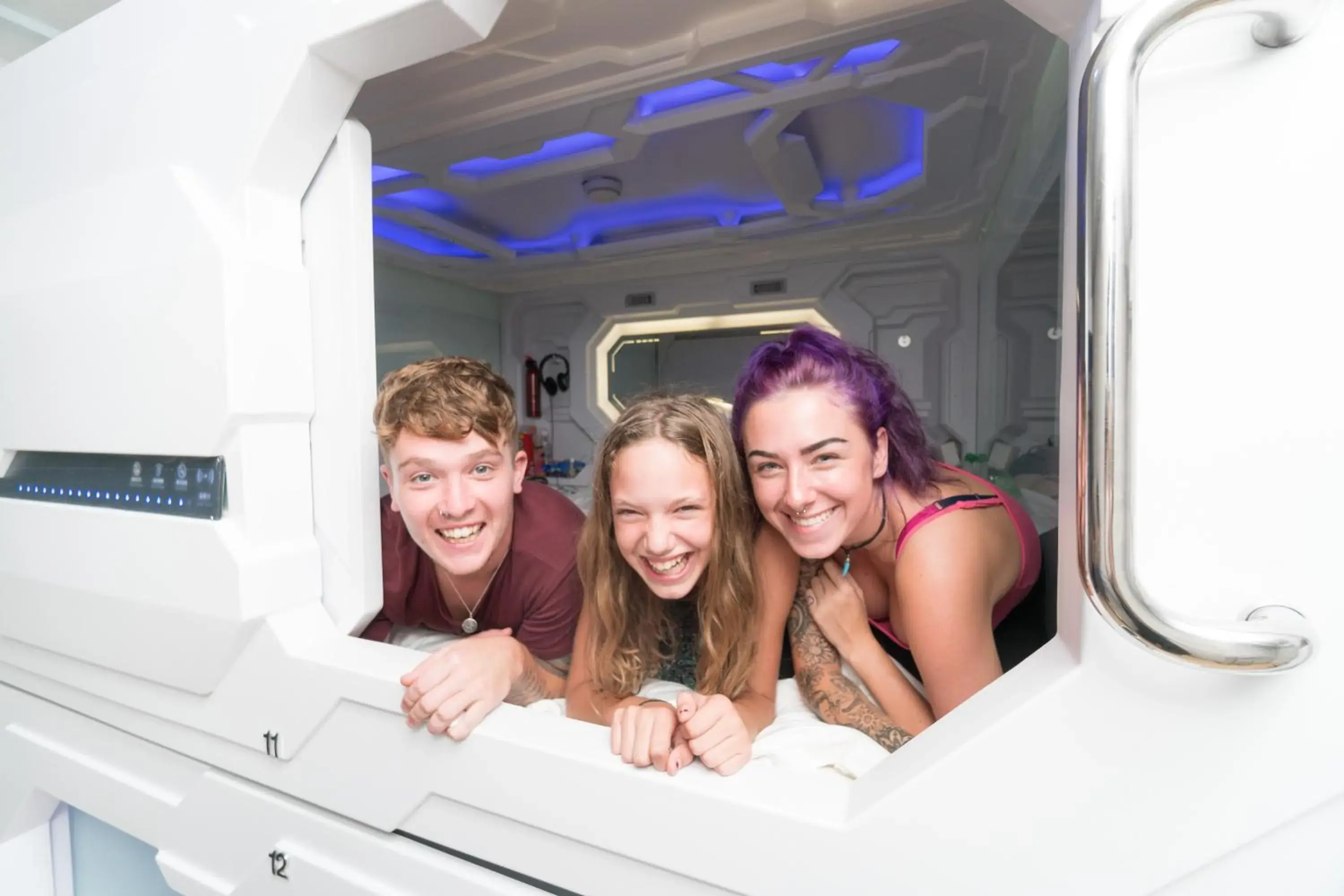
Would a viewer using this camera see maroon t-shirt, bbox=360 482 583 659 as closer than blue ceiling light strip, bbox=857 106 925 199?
Yes

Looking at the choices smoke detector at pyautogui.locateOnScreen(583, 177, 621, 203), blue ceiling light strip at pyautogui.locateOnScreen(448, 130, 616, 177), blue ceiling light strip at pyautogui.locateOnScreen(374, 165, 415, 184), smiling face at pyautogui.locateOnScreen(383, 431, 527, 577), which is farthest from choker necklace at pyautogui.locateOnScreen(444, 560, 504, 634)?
smoke detector at pyautogui.locateOnScreen(583, 177, 621, 203)

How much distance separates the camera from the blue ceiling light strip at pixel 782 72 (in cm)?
164

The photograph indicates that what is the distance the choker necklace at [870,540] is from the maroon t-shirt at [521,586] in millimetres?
589

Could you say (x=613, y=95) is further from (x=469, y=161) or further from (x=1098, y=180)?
(x=1098, y=180)

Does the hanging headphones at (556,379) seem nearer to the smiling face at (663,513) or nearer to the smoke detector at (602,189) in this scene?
the smoke detector at (602,189)

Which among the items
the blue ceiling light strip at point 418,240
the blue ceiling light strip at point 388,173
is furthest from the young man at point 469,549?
the blue ceiling light strip at point 418,240

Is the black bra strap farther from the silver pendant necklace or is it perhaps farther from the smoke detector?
the smoke detector

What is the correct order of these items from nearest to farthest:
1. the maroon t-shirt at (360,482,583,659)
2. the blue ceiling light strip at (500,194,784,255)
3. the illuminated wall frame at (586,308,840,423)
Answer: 1. the maroon t-shirt at (360,482,583,659)
2. the blue ceiling light strip at (500,194,784,255)
3. the illuminated wall frame at (586,308,840,423)

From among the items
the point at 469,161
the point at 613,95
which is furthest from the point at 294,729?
the point at 469,161

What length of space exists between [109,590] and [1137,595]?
5.22ft

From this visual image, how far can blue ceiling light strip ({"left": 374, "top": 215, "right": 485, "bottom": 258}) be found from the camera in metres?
3.16

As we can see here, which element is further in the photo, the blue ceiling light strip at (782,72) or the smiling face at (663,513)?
the blue ceiling light strip at (782,72)

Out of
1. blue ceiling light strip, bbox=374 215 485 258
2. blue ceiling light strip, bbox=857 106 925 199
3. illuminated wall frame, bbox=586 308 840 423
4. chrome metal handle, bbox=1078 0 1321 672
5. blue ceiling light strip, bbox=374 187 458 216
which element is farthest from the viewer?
illuminated wall frame, bbox=586 308 840 423

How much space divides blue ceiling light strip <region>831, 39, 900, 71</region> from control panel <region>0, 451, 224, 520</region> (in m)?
1.80
